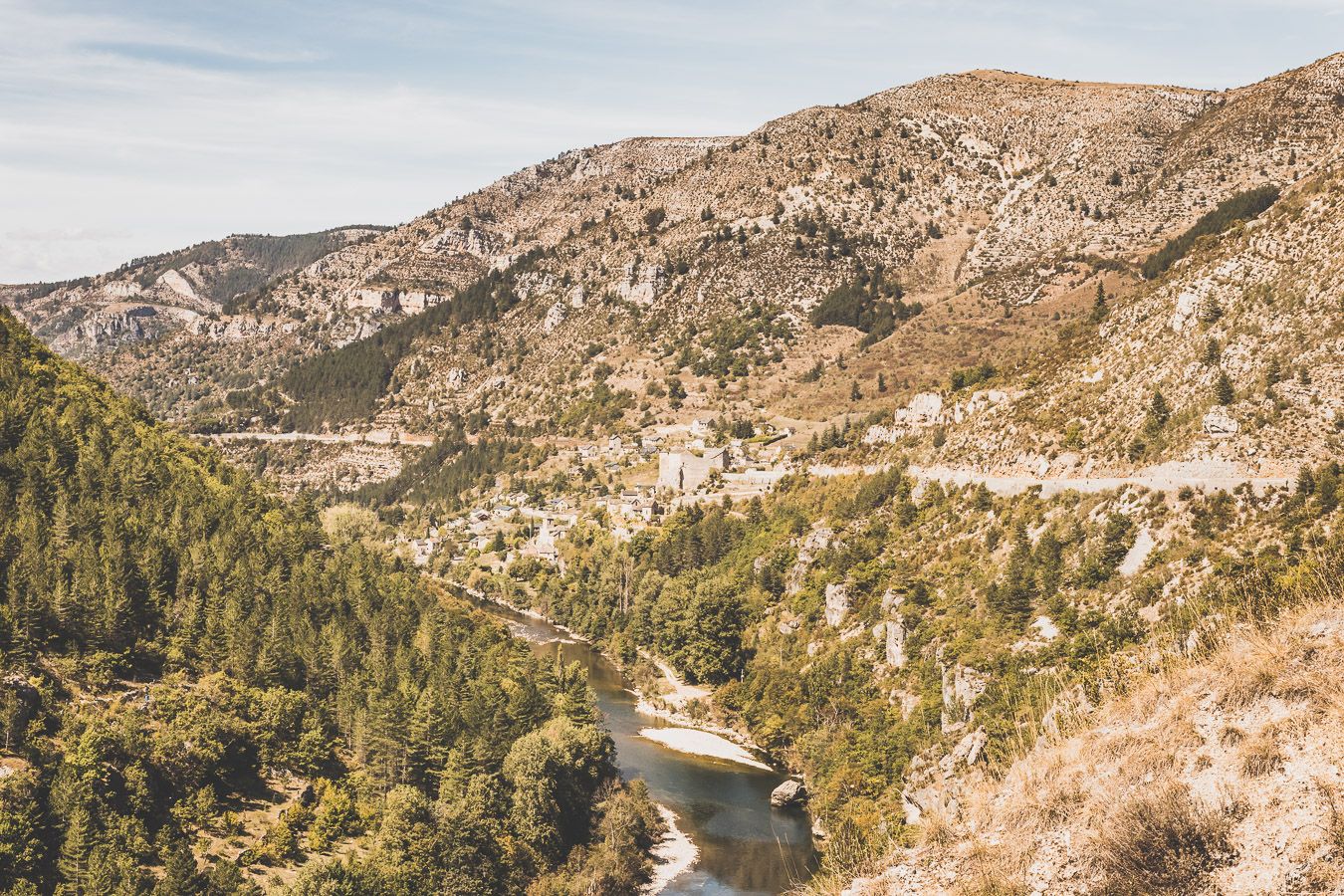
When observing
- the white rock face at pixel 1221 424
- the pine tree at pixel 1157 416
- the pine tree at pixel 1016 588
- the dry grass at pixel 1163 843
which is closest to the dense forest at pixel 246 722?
the pine tree at pixel 1016 588

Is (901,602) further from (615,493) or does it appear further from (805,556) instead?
(615,493)

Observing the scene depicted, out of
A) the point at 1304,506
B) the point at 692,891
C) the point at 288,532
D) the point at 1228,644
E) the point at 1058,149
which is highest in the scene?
the point at 1058,149

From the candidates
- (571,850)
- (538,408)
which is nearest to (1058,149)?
(538,408)

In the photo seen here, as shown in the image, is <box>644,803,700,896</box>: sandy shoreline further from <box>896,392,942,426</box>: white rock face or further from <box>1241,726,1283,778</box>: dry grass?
<box>896,392,942,426</box>: white rock face

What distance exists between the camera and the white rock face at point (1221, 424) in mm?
48750

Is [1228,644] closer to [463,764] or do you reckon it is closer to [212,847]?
[212,847]

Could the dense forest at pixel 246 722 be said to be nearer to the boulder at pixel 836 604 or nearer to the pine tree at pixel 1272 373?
the boulder at pixel 836 604

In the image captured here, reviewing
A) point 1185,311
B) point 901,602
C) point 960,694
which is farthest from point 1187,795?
point 1185,311

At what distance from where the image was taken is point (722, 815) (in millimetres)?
56062

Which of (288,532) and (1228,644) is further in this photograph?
(288,532)

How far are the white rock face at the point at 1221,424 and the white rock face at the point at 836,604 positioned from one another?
27.5 m

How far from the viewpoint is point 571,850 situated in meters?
49.2

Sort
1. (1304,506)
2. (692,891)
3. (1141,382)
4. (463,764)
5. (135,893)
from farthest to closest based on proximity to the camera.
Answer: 1. (1141,382)
2. (463,764)
3. (692,891)
4. (1304,506)
5. (135,893)

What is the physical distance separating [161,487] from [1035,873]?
75011mm
